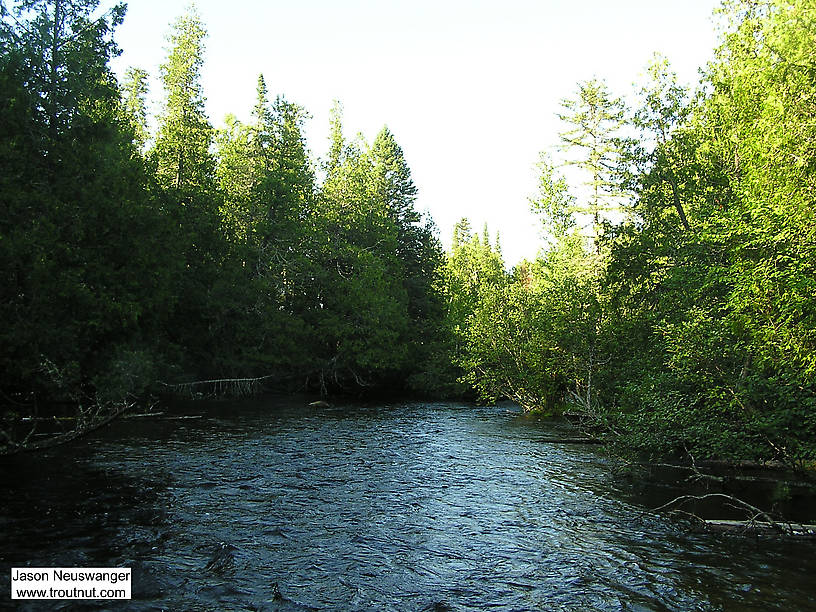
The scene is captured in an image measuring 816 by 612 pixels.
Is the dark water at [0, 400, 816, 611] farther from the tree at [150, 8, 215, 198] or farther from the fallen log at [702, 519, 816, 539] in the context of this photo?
the tree at [150, 8, 215, 198]

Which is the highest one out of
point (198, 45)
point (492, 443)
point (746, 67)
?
point (198, 45)

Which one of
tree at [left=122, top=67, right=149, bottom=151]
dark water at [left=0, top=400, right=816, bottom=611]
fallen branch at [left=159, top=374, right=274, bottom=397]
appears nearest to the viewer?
dark water at [left=0, top=400, right=816, bottom=611]

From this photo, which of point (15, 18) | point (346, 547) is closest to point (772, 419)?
point (346, 547)

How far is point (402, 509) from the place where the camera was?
1564cm

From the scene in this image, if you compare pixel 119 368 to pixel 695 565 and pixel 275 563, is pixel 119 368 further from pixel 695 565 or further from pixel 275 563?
pixel 695 565

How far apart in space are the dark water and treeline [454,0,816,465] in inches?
137

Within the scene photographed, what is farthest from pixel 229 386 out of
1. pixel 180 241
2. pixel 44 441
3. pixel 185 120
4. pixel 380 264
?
pixel 44 441

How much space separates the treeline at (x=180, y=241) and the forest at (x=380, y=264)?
15 cm

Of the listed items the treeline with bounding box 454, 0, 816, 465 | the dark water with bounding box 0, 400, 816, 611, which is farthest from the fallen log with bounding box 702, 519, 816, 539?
the treeline with bounding box 454, 0, 816, 465

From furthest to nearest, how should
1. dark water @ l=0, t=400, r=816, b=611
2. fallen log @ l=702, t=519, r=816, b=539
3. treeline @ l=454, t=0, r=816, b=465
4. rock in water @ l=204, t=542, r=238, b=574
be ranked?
1. treeline @ l=454, t=0, r=816, b=465
2. fallen log @ l=702, t=519, r=816, b=539
3. rock in water @ l=204, t=542, r=238, b=574
4. dark water @ l=0, t=400, r=816, b=611

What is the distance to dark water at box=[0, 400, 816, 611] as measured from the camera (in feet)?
33.7

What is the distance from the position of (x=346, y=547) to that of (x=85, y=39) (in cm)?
2615

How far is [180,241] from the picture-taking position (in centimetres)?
3694

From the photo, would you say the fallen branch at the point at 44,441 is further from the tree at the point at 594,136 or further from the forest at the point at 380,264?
the tree at the point at 594,136
